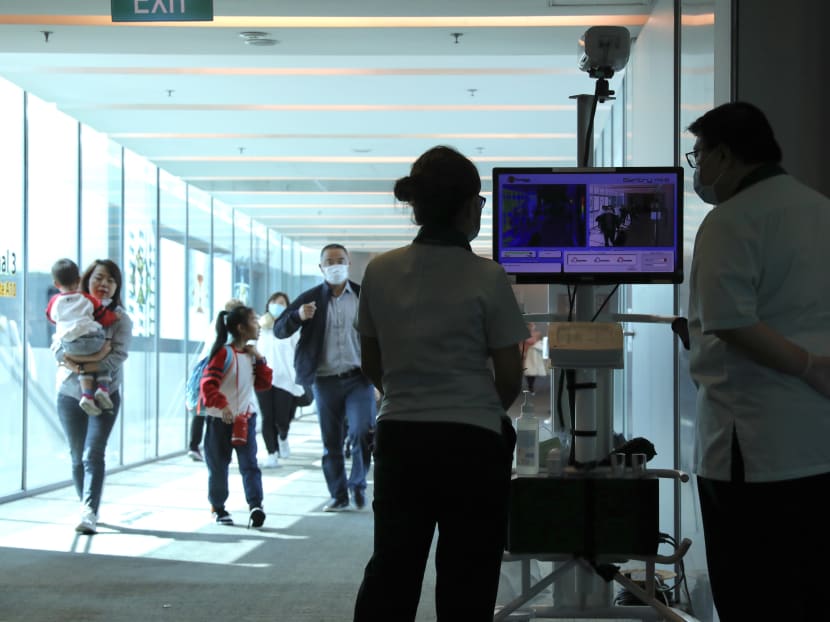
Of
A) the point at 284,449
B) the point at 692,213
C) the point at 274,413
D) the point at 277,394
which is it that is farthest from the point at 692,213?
the point at 284,449

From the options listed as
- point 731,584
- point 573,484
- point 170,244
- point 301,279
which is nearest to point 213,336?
point 573,484

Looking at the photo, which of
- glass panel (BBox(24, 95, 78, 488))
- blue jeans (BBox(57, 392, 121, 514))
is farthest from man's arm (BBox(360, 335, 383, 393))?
glass panel (BBox(24, 95, 78, 488))

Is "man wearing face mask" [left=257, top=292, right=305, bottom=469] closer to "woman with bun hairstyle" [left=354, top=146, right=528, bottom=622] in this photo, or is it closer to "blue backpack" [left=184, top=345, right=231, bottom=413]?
"blue backpack" [left=184, top=345, right=231, bottom=413]

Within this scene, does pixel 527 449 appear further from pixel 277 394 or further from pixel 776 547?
pixel 277 394

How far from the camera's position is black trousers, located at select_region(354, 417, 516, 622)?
87.0 inches

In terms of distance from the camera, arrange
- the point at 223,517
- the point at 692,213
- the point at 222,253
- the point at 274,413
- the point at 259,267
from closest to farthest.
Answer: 1. the point at 692,213
2. the point at 223,517
3. the point at 274,413
4. the point at 222,253
5. the point at 259,267

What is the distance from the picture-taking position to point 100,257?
9648 millimetres

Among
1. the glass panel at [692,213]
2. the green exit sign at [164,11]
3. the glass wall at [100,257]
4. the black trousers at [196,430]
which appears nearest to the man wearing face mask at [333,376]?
→ the green exit sign at [164,11]

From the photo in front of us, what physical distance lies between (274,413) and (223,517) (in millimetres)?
3616

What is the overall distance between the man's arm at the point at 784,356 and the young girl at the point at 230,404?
425cm

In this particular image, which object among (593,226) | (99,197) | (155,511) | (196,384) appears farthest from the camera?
(99,197)

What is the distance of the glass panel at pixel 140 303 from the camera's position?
10258mm

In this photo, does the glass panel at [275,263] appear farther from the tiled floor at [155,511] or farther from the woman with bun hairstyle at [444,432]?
the woman with bun hairstyle at [444,432]

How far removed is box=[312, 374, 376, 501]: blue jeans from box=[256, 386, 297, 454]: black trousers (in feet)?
9.44
